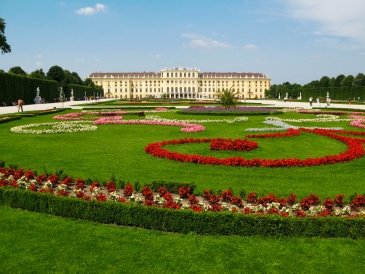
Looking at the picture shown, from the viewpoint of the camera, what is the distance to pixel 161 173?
7.08 metres

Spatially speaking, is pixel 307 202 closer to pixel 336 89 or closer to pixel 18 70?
pixel 336 89

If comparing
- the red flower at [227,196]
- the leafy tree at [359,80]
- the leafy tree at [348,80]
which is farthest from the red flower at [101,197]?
the leafy tree at [348,80]

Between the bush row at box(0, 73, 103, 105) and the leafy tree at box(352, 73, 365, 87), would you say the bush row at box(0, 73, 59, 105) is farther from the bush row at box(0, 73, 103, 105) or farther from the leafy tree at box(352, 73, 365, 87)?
the leafy tree at box(352, 73, 365, 87)

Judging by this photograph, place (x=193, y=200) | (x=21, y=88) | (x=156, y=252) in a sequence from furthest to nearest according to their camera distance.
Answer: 1. (x=21, y=88)
2. (x=193, y=200)
3. (x=156, y=252)

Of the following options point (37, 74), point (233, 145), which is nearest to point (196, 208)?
point (233, 145)

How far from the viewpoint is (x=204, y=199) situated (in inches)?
205

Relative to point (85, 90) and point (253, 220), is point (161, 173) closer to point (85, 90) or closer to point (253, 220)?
point (253, 220)

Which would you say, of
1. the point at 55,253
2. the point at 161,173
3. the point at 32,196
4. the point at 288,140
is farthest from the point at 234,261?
the point at 288,140

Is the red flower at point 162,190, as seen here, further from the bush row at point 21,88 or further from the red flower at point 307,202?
the bush row at point 21,88

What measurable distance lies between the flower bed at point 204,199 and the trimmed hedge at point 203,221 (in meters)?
0.14

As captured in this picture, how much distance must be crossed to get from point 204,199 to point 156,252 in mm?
1291

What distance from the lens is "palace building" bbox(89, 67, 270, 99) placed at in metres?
114

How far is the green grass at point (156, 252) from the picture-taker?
12.3 ft

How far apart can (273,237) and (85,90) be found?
231ft
